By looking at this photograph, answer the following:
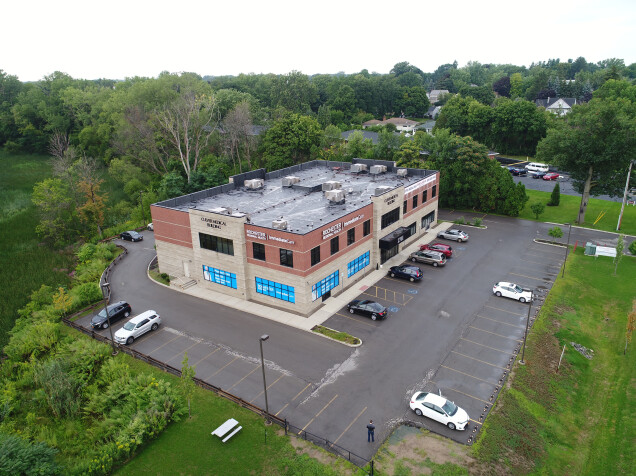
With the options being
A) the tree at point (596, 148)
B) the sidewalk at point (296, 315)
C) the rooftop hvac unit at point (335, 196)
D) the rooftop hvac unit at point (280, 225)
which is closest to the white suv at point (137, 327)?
the sidewalk at point (296, 315)

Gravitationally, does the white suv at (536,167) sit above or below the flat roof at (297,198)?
below

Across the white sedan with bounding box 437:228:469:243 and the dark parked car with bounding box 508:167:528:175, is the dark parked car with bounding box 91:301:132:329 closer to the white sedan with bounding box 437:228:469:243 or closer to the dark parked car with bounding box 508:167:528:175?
the white sedan with bounding box 437:228:469:243

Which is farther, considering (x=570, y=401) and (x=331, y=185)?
(x=331, y=185)

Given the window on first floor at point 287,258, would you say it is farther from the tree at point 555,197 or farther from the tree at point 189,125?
the tree at point 555,197

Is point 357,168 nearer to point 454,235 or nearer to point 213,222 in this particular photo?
point 454,235

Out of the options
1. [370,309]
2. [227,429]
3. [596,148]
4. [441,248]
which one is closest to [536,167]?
[596,148]

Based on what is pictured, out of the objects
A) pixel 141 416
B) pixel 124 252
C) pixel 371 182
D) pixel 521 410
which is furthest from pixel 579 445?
pixel 124 252
